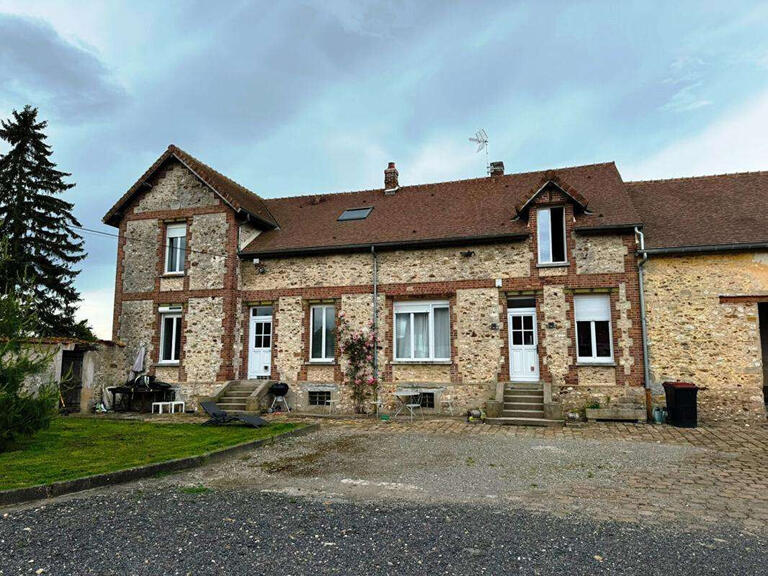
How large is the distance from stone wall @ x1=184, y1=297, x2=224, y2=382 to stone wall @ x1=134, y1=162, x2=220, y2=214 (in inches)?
125

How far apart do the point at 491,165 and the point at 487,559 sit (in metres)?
16.1

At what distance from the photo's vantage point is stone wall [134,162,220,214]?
16250mm

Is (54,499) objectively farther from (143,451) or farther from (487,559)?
(487,559)

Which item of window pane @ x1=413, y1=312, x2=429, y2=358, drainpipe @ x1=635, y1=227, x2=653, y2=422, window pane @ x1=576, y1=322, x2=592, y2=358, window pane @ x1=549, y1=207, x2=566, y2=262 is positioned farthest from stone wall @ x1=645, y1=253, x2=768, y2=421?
window pane @ x1=413, y1=312, x2=429, y2=358

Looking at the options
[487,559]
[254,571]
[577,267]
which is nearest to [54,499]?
[254,571]

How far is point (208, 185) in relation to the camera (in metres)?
16.1

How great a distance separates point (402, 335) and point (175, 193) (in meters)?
8.58

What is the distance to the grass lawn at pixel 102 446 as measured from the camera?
6758 mm

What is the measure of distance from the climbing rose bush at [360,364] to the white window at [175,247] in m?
5.97

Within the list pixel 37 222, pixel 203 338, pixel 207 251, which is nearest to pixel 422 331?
pixel 203 338

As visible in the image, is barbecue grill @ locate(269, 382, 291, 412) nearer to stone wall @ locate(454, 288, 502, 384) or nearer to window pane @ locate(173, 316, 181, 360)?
window pane @ locate(173, 316, 181, 360)

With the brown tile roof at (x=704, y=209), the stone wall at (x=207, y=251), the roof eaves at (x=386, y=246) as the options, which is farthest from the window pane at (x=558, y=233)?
the stone wall at (x=207, y=251)

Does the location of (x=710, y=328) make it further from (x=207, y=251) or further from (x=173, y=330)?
(x=173, y=330)

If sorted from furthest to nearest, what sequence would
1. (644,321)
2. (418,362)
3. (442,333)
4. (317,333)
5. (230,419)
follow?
(317,333) < (442,333) < (418,362) < (644,321) < (230,419)
